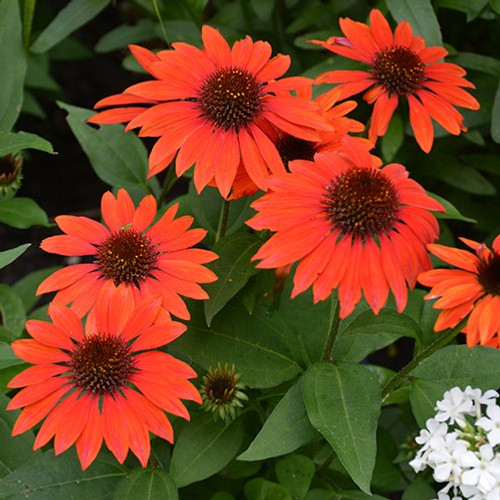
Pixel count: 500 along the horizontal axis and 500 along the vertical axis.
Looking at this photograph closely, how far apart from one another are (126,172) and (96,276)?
50 centimetres

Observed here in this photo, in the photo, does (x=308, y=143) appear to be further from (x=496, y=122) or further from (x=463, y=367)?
(x=496, y=122)

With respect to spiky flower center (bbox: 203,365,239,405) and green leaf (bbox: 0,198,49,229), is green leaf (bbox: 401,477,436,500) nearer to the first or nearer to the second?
spiky flower center (bbox: 203,365,239,405)

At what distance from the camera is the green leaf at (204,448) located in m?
1.22

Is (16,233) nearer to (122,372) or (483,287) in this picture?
(122,372)

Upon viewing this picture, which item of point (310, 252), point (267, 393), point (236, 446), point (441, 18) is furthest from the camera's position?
point (441, 18)

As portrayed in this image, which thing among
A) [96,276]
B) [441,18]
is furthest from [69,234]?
[441,18]

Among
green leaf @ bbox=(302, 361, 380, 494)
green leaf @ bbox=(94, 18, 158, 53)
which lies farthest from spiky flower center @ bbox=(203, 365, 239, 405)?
green leaf @ bbox=(94, 18, 158, 53)

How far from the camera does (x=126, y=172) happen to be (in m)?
1.65

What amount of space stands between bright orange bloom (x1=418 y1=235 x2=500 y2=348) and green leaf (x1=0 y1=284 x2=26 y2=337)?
35.8 inches

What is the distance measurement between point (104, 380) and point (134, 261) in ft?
0.62

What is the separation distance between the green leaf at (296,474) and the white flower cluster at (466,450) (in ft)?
0.87

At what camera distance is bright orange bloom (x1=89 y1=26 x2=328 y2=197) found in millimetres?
1148

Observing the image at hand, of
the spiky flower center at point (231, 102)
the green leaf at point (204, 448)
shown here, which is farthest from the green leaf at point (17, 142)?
the green leaf at point (204, 448)

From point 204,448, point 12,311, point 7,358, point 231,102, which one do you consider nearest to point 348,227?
point 231,102
